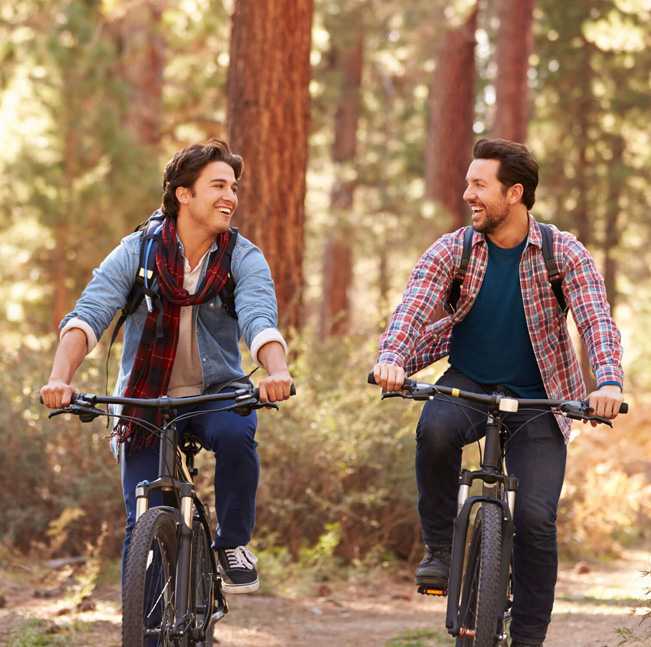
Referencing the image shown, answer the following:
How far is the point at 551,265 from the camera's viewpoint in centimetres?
442

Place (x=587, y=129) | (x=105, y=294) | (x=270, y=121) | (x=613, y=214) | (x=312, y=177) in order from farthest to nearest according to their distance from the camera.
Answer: (x=312, y=177)
(x=613, y=214)
(x=587, y=129)
(x=270, y=121)
(x=105, y=294)

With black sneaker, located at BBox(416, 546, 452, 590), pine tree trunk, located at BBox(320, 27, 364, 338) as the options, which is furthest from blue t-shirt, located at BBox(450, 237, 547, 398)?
pine tree trunk, located at BBox(320, 27, 364, 338)

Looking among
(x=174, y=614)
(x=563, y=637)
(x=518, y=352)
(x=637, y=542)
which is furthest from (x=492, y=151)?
(x=637, y=542)

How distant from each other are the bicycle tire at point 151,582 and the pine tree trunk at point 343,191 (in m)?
15.2

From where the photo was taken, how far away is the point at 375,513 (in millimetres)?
7871

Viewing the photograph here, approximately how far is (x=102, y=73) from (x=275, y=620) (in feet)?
35.5

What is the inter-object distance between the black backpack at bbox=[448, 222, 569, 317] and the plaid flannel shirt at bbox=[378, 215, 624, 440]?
2 cm

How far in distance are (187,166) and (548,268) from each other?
5.44 ft

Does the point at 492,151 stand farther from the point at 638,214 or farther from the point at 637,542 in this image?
the point at 638,214

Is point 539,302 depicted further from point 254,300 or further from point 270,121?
point 270,121

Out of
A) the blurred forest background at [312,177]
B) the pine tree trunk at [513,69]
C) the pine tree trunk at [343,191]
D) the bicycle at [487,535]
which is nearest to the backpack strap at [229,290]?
the bicycle at [487,535]

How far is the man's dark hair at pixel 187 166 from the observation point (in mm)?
4434

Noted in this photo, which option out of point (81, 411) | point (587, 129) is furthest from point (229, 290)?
point (587, 129)

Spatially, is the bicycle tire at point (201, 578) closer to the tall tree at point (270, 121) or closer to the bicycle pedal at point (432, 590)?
the bicycle pedal at point (432, 590)
